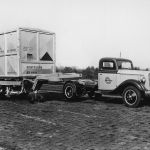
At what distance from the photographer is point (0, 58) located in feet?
50.0

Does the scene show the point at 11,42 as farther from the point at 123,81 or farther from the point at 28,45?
the point at 123,81

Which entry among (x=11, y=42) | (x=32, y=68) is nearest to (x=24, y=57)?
(x=32, y=68)

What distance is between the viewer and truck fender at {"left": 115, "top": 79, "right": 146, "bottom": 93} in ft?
37.3

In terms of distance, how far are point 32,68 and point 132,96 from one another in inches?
206

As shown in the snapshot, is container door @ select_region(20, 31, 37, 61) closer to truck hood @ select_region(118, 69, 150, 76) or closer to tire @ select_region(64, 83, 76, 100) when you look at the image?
tire @ select_region(64, 83, 76, 100)

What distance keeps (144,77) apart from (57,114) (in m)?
3.86

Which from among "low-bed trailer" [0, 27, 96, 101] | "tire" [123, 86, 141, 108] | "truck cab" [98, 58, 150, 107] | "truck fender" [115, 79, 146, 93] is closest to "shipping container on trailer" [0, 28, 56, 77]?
"low-bed trailer" [0, 27, 96, 101]

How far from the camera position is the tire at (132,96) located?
11372mm

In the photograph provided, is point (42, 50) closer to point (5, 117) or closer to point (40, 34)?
point (40, 34)

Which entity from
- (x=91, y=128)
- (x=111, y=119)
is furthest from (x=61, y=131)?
(x=111, y=119)

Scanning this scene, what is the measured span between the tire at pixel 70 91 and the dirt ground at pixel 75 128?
1788 millimetres

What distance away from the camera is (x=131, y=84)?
1176cm

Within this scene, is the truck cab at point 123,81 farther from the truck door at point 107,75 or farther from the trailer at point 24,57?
the trailer at point 24,57

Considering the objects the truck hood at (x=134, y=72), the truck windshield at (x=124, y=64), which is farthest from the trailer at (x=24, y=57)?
the truck hood at (x=134, y=72)
